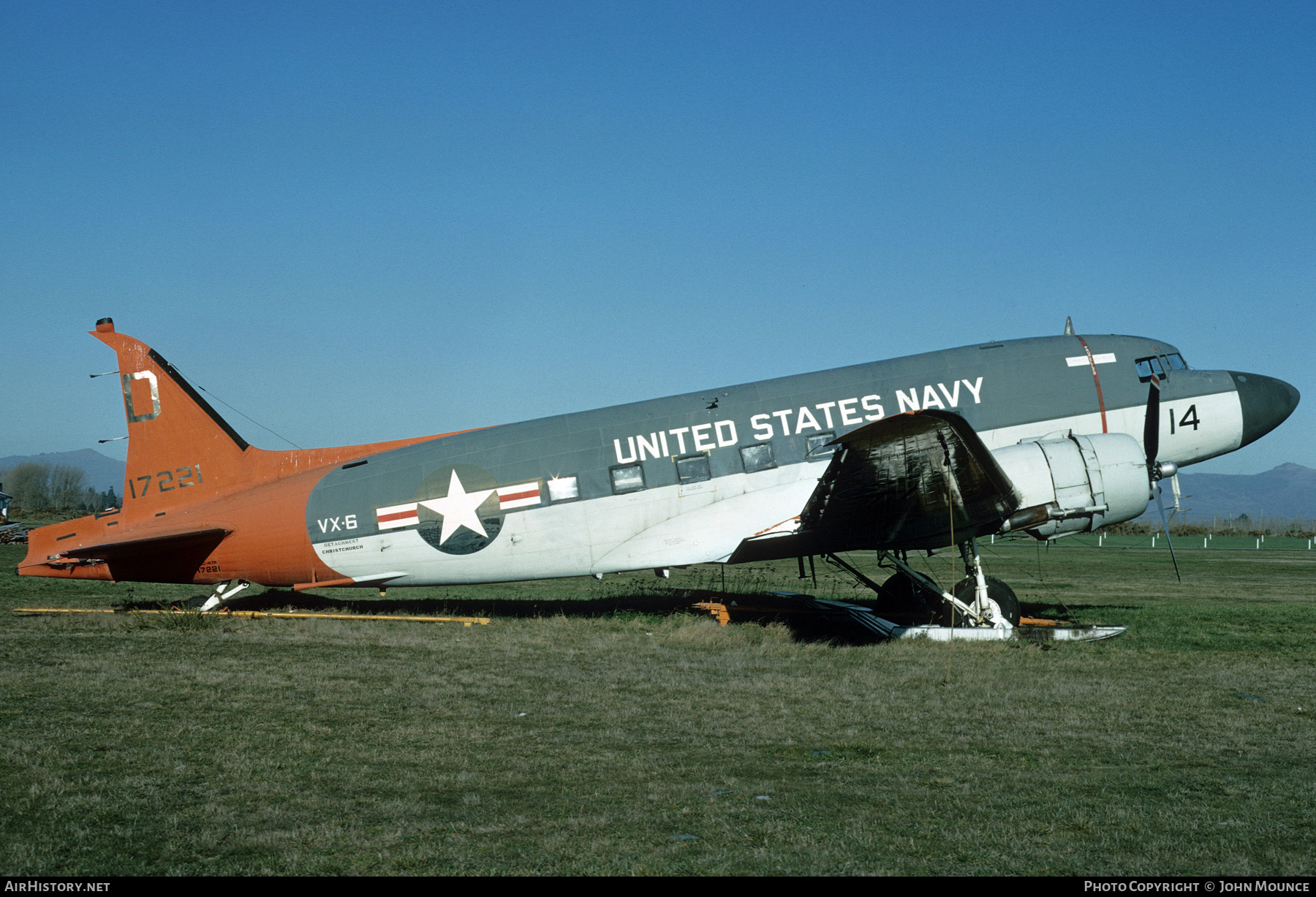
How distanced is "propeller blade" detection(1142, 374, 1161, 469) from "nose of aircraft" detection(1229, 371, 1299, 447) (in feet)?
6.20

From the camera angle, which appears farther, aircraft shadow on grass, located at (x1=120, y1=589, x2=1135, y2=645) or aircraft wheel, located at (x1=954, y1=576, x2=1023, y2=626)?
aircraft shadow on grass, located at (x1=120, y1=589, x2=1135, y2=645)

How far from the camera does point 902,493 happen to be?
13367 mm

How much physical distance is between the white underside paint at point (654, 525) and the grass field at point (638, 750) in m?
1.12

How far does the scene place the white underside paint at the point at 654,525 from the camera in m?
14.6

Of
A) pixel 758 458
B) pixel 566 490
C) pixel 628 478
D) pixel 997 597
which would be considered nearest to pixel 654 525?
pixel 628 478

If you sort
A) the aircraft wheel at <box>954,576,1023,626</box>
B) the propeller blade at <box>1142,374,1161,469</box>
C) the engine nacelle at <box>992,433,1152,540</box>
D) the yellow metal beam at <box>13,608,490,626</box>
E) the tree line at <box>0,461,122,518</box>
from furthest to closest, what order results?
the tree line at <box>0,461,122,518</box>
the yellow metal beam at <box>13,608,490,626</box>
the propeller blade at <box>1142,374,1161,469</box>
the aircraft wheel at <box>954,576,1023,626</box>
the engine nacelle at <box>992,433,1152,540</box>

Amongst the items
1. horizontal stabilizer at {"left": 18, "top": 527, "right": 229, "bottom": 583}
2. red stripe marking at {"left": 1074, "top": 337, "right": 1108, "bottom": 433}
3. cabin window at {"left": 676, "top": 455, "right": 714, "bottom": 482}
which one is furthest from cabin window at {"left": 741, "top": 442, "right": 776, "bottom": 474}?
horizontal stabilizer at {"left": 18, "top": 527, "right": 229, "bottom": 583}

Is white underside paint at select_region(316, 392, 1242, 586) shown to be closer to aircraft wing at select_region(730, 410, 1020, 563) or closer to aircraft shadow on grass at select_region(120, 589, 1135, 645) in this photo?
aircraft wing at select_region(730, 410, 1020, 563)

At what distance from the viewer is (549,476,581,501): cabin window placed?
15.1 meters

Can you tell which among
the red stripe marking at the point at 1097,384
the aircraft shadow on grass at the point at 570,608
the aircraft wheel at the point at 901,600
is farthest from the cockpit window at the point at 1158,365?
the aircraft shadow on grass at the point at 570,608

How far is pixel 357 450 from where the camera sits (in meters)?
16.4

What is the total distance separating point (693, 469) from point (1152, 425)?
737 centimetres
